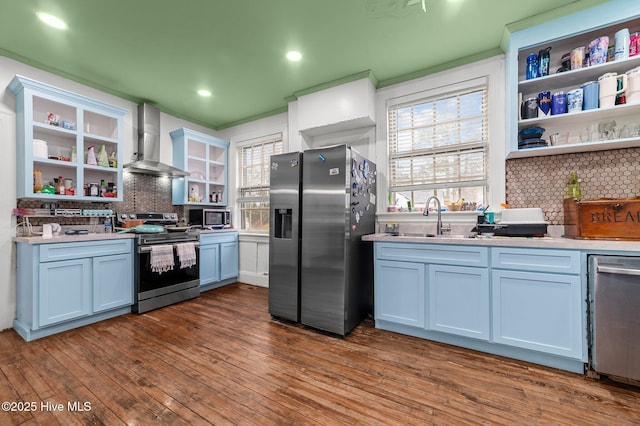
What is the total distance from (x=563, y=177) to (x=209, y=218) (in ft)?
15.2

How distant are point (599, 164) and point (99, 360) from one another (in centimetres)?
463

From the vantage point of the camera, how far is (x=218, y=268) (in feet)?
14.4

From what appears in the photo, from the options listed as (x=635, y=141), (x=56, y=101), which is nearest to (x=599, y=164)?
(x=635, y=141)

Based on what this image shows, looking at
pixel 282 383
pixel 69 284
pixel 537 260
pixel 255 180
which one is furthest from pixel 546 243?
pixel 69 284

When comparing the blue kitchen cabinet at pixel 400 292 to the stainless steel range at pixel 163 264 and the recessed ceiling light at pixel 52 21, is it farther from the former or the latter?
the recessed ceiling light at pixel 52 21

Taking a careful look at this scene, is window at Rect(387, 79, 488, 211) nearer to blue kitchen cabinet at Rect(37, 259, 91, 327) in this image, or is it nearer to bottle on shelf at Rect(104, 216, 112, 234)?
blue kitchen cabinet at Rect(37, 259, 91, 327)

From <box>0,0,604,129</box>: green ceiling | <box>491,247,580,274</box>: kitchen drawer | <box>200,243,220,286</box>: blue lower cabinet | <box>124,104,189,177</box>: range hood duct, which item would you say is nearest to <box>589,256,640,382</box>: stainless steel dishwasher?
<box>491,247,580,274</box>: kitchen drawer

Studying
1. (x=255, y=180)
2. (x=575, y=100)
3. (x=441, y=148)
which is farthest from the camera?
(x=255, y=180)

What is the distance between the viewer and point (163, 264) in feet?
11.3

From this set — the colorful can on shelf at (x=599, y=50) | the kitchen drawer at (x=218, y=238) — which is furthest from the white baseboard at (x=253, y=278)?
the colorful can on shelf at (x=599, y=50)

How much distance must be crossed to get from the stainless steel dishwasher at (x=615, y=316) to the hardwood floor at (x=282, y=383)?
15 centimetres

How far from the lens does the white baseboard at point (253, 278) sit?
14.7ft

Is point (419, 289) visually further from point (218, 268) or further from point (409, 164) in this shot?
point (218, 268)

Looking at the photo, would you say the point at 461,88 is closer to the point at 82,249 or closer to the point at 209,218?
the point at 209,218
